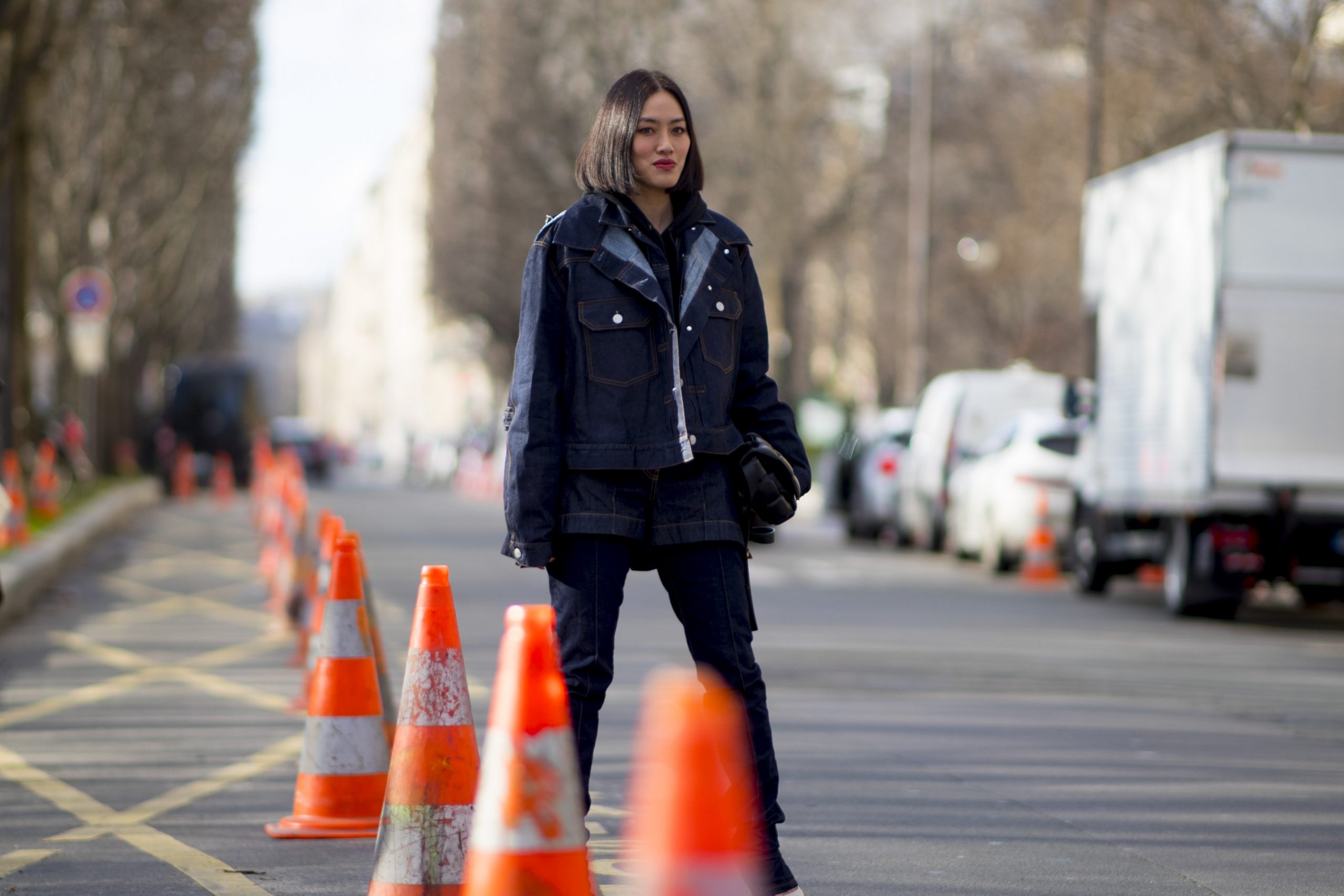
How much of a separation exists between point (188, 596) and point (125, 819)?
9.68 meters

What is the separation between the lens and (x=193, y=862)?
5.82 m

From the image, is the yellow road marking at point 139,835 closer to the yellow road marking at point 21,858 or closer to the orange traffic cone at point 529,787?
the yellow road marking at point 21,858

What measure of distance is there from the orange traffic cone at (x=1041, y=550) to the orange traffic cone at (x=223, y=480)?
20.6 m

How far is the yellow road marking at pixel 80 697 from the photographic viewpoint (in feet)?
29.5

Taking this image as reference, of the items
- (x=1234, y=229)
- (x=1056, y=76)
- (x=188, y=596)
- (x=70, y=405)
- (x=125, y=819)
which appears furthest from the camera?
(x=1056, y=76)

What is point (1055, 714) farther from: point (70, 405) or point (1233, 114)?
point (70, 405)

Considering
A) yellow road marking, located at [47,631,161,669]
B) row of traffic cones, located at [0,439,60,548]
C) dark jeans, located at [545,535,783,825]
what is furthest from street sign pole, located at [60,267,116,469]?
dark jeans, located at [545,535,783,825]

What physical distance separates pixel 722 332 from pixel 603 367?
309mm

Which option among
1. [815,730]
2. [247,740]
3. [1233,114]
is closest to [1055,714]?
[815,730]

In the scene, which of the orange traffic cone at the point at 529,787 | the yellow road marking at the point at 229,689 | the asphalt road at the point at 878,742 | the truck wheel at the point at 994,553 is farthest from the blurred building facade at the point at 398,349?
the orange traffic cone at the point at 529,787

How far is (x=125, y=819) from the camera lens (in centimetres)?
650

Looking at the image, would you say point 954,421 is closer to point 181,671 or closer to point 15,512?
point 15,512

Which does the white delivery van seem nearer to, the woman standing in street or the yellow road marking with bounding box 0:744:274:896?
the yellow road marking with bounding box 0:744:274:896

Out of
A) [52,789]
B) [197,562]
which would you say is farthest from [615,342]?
[197,562]
